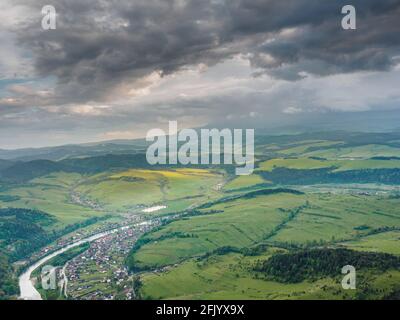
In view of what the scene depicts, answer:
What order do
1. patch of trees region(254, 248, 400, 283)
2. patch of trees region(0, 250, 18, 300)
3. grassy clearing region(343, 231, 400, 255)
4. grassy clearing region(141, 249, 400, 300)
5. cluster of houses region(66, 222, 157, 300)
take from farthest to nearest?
grassy clearing region(343, 231, 400, 255)
patch of trees region(0, 250, 18, 300)
cluster of houses region(66, 222, 157, 300)
patch of trees region(254, 248, 400, 283)
grassy clearing region(141, 249, 400, 300)

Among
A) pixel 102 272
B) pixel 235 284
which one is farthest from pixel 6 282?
pixel 235 284

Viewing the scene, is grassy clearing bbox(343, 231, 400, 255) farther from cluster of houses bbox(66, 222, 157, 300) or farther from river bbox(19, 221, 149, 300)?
river bbox(19, 221, 149, 300)

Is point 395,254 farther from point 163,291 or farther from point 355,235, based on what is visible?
point 163,291

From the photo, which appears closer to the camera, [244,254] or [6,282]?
[6,282]

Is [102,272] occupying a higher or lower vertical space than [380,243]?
lower

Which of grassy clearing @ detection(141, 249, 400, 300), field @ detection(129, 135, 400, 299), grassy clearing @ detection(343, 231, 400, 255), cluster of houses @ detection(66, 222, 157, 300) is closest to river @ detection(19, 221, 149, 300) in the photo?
cluster of houses @ detection(66, 222, 157, 300)

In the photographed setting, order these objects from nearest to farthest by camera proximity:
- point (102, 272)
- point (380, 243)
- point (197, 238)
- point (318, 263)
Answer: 1. point (318, 263)
2. point (102, 272)
3. point (380, 243)
4. point (197, 238)

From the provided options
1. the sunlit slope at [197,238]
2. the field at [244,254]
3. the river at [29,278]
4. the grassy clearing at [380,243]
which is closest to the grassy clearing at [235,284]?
the field at [244,254]

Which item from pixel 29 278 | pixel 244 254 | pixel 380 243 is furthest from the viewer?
pixel 380 243

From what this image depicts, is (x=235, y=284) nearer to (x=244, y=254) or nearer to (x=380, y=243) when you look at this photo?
(x=244, y=254)
